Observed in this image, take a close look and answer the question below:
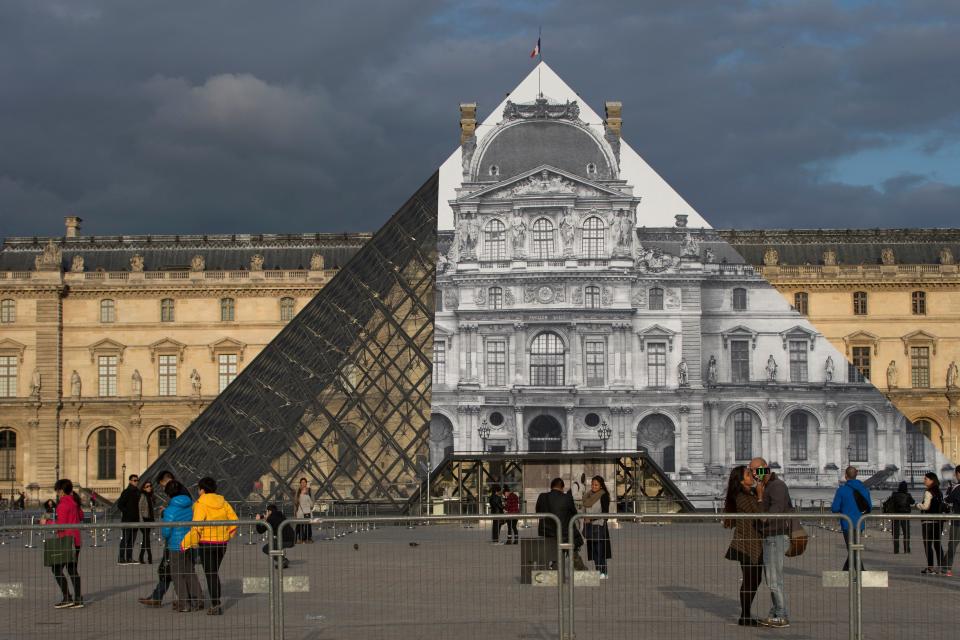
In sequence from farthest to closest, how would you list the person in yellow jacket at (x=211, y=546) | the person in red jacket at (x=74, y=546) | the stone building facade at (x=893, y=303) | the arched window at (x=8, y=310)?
1. the arched window at (x=8, y=310)
2. the stone building facade at (x=893, y=303)
3. the person in red jacket at (x=74, y=546)
4. the person in yellow jacket at (x=211, y=546)

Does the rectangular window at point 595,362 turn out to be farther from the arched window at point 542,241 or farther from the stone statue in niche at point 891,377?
the stone statue in niche at point 891,377

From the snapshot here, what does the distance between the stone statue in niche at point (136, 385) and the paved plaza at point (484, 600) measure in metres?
44.6

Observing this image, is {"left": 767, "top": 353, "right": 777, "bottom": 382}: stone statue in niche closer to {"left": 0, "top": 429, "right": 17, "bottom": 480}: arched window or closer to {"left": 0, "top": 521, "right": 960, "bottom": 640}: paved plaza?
{"left": 0, "top": 521, "right": 960, "bottom": 640}: paved plaza

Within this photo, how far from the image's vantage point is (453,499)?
75.4ft

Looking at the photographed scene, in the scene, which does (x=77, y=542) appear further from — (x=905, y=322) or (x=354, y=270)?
(x=905, y=322)

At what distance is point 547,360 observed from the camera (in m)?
22.0

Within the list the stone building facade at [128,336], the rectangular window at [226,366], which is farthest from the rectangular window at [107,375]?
the rectangular window at [226,366]

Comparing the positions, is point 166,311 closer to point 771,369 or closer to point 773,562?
point 771,369

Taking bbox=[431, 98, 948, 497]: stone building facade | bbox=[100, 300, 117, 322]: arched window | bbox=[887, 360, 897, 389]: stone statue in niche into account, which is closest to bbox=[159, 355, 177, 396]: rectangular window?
bbox=[100, 300, 117, 322]: arched window

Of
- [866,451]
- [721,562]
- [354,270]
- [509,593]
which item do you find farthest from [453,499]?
[509,593]

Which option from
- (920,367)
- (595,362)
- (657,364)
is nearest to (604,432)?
(595,362)

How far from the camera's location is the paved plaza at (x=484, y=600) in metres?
10.9

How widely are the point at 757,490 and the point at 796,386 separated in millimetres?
8088

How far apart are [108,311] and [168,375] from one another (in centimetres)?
349
